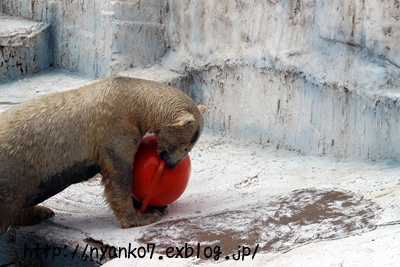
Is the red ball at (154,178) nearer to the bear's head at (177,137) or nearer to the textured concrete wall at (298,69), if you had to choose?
the bear's head at (177,137)

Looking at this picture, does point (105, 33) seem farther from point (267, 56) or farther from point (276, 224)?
point (276, 224)

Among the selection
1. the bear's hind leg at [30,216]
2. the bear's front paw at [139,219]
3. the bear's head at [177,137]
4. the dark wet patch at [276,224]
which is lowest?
the bear's hind leg at [30,216]

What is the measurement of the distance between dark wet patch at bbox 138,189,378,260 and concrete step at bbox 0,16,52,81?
4026 millimetres

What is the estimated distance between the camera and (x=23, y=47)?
296 inches

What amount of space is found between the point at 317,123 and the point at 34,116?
9.20 ft

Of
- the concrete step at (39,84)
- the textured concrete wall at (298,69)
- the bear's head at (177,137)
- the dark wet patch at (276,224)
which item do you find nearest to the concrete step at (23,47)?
the concrete step at (39,84)

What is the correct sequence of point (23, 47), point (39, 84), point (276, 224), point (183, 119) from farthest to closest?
point (23, 47) → point (39, 84) → point (183, 119) → point (276, 224)

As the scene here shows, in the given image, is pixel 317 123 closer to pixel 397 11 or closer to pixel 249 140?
pixel 249 140

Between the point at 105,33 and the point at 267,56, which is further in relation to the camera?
the point at 105,33

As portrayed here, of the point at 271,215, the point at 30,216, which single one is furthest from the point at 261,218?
the point at 30,216

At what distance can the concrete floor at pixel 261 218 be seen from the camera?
3572 mm

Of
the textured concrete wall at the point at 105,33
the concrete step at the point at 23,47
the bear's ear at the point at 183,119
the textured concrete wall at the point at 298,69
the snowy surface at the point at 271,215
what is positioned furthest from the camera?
the concrete step at the point at 23,47

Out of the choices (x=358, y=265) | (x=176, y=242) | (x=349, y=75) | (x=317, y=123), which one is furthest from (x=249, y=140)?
(x=358, y=265)

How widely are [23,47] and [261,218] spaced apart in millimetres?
4595
